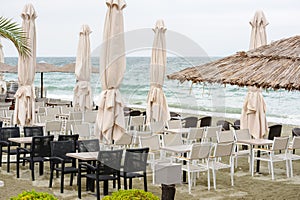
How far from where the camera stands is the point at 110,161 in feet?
24.9

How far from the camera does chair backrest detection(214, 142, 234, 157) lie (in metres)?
8.40

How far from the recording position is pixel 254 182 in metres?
9.01

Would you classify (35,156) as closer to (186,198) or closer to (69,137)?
(69,137)

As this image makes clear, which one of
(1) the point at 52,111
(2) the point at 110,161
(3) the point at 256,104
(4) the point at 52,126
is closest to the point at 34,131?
(4) the point at 52,126

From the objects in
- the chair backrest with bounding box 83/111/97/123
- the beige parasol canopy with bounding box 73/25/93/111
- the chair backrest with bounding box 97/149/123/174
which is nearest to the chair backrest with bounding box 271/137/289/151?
the chair backrest with bounding box 97/149/123/174

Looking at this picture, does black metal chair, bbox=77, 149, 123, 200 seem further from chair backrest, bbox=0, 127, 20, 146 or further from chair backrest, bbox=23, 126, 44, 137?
chair backrest, bbox=0, 127, 20, 146

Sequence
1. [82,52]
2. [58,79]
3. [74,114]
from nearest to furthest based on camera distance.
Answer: [74,114], [82,52], [58,79]

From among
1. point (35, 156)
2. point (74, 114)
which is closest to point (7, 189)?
point (35, 156)

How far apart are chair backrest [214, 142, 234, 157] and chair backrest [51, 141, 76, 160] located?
2.25 m

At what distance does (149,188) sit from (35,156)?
76.9 inches

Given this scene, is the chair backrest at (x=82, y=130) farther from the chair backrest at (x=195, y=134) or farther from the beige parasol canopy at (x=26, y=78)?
the chair backrest at (x=195, y=134)

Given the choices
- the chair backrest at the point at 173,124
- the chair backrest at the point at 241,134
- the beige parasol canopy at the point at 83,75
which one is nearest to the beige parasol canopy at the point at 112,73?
the chair backrest at the point at 241,134

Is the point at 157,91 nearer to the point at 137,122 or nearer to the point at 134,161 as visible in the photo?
the point at 137,122

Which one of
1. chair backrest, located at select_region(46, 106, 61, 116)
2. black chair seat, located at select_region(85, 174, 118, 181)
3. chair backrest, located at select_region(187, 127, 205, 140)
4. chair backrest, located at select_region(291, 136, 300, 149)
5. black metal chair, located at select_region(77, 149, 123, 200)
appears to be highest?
chair backrest, located at select_region(46, 106, 61, 116)
